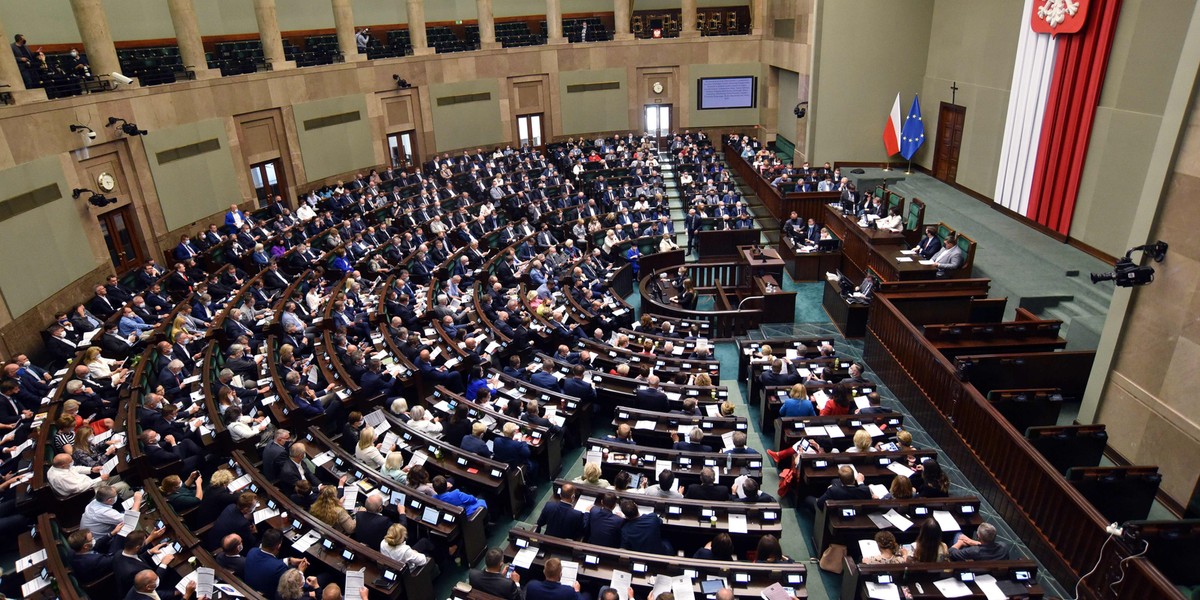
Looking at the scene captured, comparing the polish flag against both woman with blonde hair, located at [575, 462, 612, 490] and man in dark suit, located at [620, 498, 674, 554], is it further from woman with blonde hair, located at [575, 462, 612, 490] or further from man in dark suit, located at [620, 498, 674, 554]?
man in dark suit, located at [620, 498, 674, 554]

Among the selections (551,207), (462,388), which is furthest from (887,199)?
(462,388)

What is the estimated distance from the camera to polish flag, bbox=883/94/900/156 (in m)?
20.9

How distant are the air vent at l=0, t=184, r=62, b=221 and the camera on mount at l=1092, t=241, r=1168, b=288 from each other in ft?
54.2

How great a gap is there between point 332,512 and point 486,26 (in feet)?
71.7

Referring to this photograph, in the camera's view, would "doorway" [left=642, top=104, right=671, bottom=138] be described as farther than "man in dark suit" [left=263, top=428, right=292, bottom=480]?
Yes

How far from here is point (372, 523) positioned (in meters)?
6.53

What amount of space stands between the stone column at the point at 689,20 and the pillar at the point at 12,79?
2100 centimetres

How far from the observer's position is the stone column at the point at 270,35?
737 inches

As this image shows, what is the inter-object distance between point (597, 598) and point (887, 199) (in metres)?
12.8

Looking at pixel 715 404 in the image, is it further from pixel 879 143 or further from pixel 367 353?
pixel 879 143

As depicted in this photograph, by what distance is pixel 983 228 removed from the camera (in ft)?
50.4

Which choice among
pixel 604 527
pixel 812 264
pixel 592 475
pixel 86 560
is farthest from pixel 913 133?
pixel 86 560

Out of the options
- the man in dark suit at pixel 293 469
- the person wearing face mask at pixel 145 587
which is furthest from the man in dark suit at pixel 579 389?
the person wearing face mask at pixel 145 587

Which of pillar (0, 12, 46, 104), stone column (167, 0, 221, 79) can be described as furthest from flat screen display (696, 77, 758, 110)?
pillar (0, 12, 46, 104)
